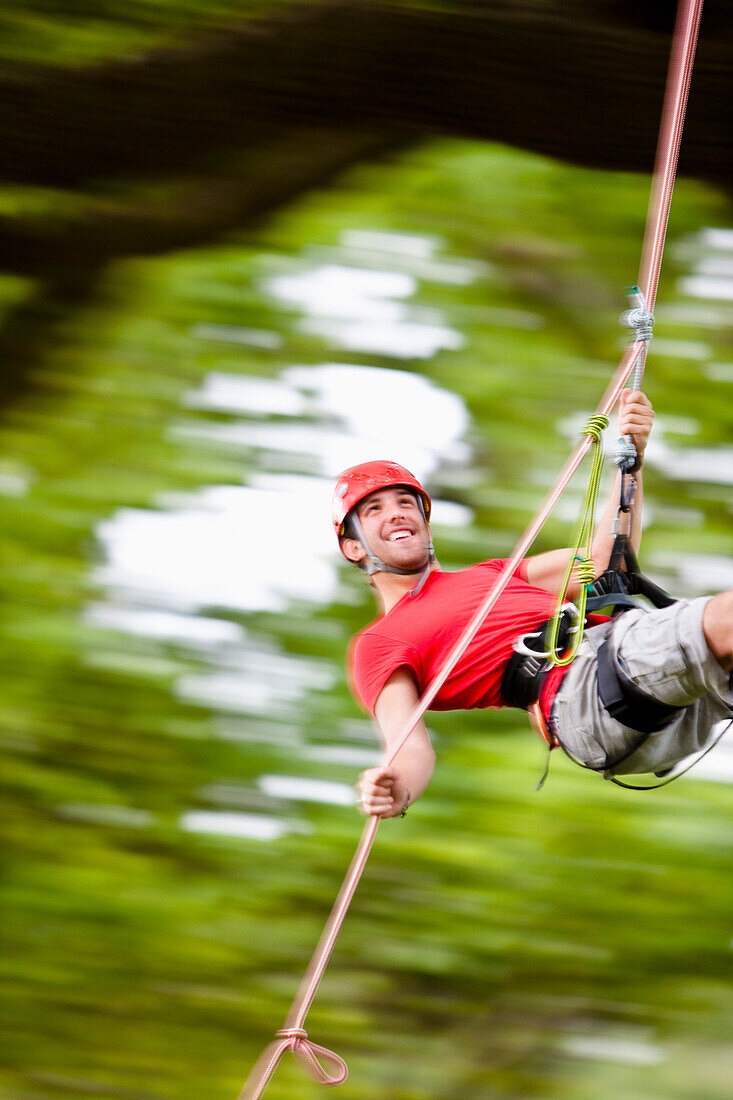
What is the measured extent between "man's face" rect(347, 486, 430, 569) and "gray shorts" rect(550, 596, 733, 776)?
15.7 inches

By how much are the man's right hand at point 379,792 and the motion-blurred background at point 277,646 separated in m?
1.52

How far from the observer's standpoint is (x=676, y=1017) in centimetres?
346

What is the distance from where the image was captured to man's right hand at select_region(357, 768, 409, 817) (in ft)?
5.96

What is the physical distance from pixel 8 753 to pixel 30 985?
2.21 feet

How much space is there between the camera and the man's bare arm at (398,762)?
1.82 m

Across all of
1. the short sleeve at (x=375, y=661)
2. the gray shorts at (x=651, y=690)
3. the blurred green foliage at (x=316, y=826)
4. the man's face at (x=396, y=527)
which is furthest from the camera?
the blurred green foliage at (x=316, y=826)

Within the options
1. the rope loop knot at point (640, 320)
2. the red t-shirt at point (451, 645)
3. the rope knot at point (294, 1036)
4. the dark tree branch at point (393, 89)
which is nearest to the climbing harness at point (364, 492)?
the red t-shirt at point (451, 645)

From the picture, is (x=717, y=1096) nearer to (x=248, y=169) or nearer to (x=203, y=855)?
(x=203, y=855)

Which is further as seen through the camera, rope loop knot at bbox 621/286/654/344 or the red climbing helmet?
the red climbing helmet

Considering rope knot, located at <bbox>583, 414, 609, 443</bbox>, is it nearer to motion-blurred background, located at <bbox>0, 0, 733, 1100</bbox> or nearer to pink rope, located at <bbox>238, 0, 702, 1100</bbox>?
pink rope, located at <bbox>238, 0, 702, 1100</bbox>

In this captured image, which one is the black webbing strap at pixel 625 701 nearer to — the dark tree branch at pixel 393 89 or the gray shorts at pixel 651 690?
the gray shorts at pixel 651 690

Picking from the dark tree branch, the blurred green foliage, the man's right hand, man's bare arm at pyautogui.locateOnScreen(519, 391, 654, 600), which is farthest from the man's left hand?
the blurred green foliage

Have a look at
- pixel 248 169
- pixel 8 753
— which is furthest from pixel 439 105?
pixel 8 753

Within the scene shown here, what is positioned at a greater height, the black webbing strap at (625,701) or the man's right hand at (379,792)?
the black webbing strap at (625,701)
